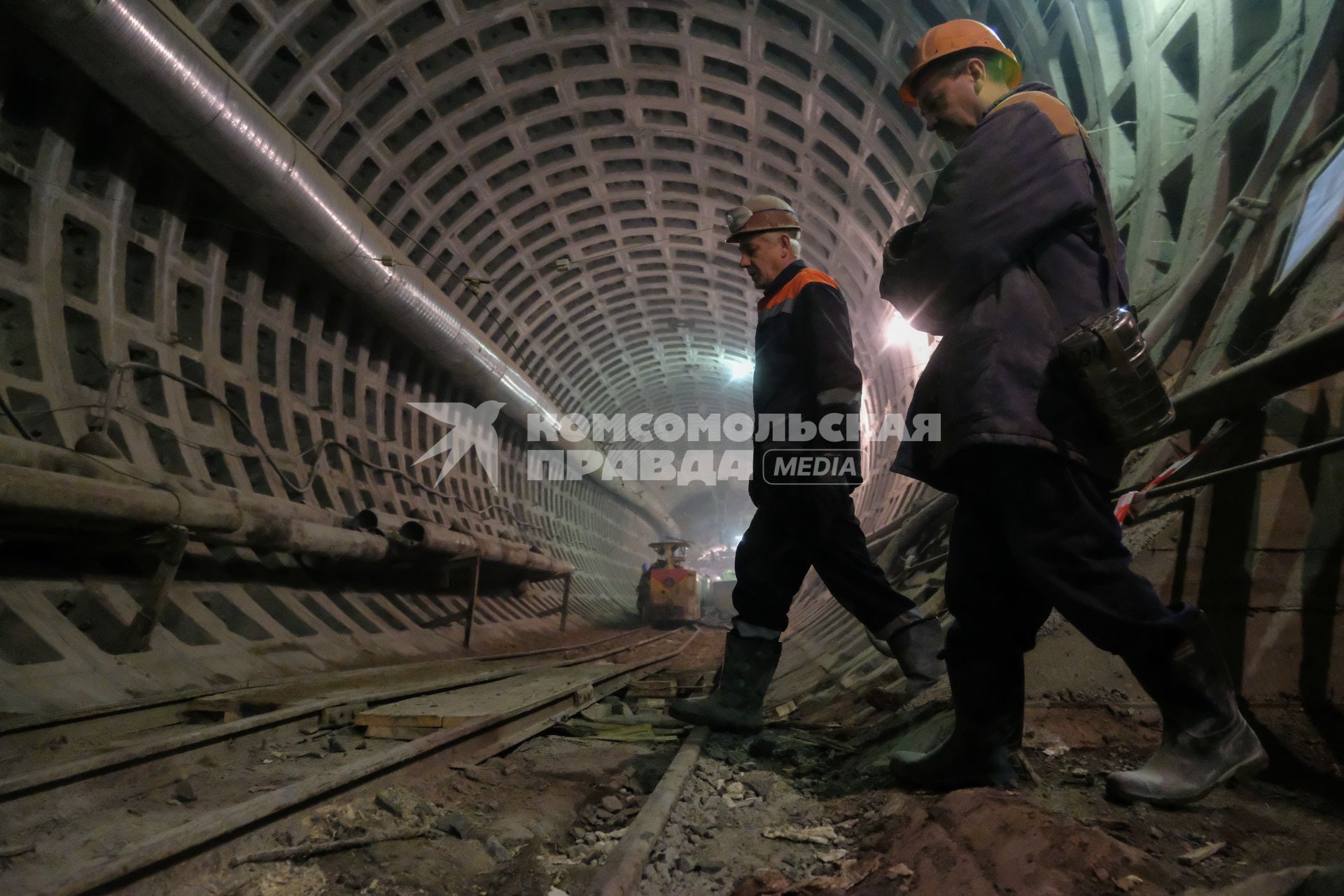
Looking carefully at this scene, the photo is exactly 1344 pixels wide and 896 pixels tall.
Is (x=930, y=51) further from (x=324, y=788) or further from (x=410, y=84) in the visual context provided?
(x=410, y=84)

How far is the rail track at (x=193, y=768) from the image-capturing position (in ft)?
5.53

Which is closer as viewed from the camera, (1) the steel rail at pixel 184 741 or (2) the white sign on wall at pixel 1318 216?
(1) the steel rail at pixel 184 741

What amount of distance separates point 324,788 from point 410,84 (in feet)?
25.9

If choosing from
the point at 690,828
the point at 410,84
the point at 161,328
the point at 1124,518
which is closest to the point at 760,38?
the point at 410,84

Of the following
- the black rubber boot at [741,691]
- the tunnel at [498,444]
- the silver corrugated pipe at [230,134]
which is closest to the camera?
the tunnel at [498,444]

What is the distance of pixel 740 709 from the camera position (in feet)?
9.89

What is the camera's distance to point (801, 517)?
2.89 metres

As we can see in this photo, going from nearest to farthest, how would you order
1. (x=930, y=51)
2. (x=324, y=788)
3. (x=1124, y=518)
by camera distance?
1. (x=930, y=51)
2. (x=324, y=788)
3. (x=1124, y=518)

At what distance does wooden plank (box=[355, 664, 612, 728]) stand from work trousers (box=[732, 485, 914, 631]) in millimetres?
1543

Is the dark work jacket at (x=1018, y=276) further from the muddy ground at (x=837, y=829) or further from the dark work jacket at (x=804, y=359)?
the dark work jacket at (x=804, y=359)

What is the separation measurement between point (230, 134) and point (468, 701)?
4780 mm

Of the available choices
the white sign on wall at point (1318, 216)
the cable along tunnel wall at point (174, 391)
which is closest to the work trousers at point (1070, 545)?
the white sign on wall at point (1318, 216)

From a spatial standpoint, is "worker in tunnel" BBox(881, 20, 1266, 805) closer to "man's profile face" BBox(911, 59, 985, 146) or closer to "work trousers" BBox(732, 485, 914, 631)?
"man's profile face" BBox(911, 59, 985, 146)

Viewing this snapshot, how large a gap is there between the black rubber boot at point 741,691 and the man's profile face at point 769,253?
1687 mm
